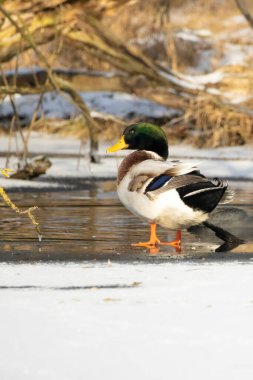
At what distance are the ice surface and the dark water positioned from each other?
28.8 inches

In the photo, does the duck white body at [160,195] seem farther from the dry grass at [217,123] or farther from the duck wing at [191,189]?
the dry grass at [217,123]

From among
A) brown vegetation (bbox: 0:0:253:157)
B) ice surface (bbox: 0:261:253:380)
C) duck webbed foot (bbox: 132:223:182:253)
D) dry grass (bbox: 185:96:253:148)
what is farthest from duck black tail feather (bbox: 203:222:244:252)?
dry grass (bbox: 185:96:253:148)

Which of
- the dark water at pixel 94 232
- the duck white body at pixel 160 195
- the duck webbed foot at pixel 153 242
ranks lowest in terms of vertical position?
A: the dark water at pixel 94 232

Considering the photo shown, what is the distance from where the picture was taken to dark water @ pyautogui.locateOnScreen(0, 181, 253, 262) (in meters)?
8.68

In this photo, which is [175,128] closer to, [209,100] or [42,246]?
[209,100]

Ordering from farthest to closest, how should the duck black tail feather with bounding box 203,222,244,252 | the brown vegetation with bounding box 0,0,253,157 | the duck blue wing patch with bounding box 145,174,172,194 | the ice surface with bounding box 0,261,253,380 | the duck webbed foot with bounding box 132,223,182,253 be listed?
the brown vegetation with bounding box 0,0,253,157 < the duck black tail feather with bounding box 203,222,244,252 < the duck webbed foot with bounding box 132,223,182,253 < the duck blue wing patch with bounding box 145,174,172,194 < the ice surface with bounding box 0,261,253,380

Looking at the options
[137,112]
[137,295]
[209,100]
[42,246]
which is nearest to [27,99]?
[137,112]

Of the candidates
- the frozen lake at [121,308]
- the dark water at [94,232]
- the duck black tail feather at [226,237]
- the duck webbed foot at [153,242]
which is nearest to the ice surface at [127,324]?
the frozen lake at [121,308]

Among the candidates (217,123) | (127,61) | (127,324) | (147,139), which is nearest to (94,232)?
(147,139)

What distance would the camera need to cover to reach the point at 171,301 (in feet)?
21.9

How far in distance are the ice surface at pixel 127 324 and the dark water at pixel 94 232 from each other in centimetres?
73

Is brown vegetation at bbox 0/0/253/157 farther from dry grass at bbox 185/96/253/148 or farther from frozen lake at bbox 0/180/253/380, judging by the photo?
frozen lake at bbox 0/180/253/380

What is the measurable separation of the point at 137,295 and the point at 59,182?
9286 mm

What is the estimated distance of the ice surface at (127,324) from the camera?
5348 mm
